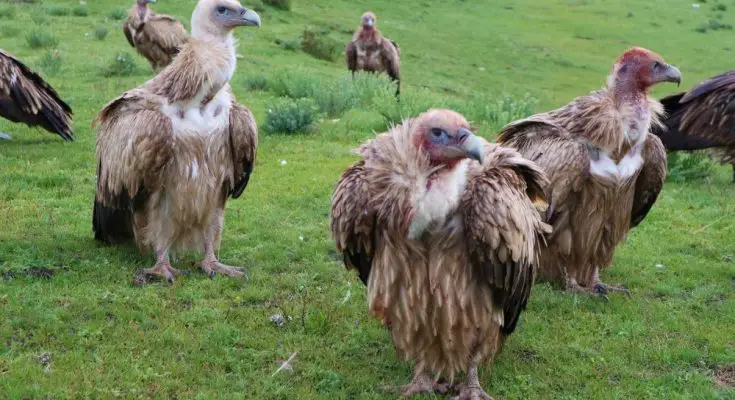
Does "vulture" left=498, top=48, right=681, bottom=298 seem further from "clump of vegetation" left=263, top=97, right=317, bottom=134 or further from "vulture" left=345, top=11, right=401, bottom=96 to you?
"vulture" left=345, top=11, right=401, bottom=96

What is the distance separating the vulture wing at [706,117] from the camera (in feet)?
27.4

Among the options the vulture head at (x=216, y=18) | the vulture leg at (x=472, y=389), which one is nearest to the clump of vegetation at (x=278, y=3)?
the vulture head at (x=216, y=18)

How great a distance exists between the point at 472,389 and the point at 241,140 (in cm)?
261

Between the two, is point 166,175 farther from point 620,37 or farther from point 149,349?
point 620,37

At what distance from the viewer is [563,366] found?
17.7 ft

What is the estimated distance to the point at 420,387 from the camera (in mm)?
4992

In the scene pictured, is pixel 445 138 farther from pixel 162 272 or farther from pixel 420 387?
pixel 162 272

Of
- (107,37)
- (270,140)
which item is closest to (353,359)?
(270,140)

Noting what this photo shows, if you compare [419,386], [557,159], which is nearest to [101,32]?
[557,159]

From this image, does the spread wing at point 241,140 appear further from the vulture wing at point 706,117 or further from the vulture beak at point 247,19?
the vulture wing at point 706,117

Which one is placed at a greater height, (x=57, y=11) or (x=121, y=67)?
(x=121, y=67)

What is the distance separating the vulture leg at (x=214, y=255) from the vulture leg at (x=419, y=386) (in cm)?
199

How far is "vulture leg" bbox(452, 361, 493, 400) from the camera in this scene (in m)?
4.88

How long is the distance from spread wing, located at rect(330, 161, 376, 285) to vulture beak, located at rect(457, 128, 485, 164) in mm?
632
